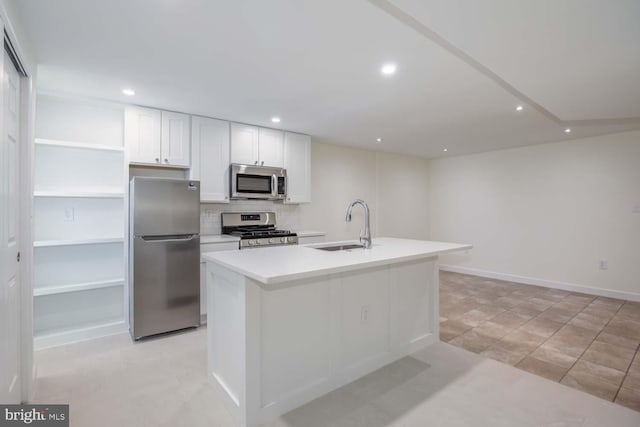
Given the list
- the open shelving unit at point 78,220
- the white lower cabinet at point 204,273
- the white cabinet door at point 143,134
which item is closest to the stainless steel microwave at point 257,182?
the white lower cabinet at point 204,273

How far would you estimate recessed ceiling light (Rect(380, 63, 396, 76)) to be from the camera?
2.28 meters

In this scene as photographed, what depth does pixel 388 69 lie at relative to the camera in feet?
7.68

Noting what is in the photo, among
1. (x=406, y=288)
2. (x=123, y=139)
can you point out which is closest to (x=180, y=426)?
(x=406, y=288)

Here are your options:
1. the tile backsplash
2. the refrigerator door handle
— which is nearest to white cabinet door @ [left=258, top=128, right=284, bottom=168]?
the tile backsplash

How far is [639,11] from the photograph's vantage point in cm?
165

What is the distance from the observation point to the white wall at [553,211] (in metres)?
4.23

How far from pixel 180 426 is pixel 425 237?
571 cm

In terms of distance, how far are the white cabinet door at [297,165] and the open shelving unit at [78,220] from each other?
1.94 meters

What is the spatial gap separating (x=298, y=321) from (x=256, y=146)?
8.62 ft

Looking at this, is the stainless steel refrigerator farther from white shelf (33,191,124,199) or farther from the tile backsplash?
the tile backsplash

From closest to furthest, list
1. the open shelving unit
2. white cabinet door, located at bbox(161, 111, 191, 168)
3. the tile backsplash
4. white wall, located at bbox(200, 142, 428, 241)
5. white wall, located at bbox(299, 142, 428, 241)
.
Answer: the open shelving unit, white cabinet door, located at bbox(161, 111, 191, 168), the tile backsplash, white wall, located at bbox(200, 142, 428, 241), white wall, located at bbox(299, 142, 428, 241)

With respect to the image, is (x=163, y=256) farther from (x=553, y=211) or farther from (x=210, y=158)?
(x=553, y=211)

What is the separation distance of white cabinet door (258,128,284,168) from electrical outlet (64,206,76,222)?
2019mm

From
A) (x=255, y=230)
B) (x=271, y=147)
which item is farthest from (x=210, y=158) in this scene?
(x=255, y=230)
